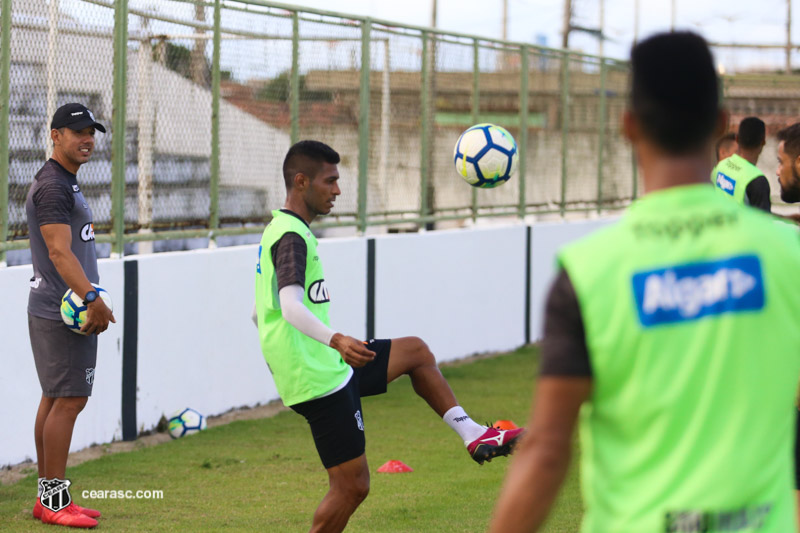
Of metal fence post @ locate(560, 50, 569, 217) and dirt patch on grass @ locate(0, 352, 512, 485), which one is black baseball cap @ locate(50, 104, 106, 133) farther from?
metal fence post @ locate(560, 50, 569, 217)

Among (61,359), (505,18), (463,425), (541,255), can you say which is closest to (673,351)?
(463,425)

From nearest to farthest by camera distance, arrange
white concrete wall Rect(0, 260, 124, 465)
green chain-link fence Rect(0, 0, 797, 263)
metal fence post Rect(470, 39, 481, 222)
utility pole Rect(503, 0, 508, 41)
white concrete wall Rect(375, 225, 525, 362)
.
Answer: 1. white concrete wall Rect(0, 260, 124, 465)
2. green chain-link fence Rect(0, 0, 797, 263)
3. white concrete wall Rect(375, 225, 525, 362)
4. metal fence post Rect(470, 39, 481, 222)
5. utility pole Rect(503, 0, 508, 41)

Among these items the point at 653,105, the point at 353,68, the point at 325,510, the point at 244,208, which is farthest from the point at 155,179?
the point at 653,105

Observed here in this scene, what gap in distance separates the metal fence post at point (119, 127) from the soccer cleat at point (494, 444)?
4.24 meters

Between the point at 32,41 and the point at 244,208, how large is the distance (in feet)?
9.81

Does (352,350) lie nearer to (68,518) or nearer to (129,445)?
(68,518)

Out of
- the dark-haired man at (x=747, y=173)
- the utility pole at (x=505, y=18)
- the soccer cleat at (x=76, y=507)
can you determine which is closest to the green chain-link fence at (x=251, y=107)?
the soccer cleat at (x=76, y=507)

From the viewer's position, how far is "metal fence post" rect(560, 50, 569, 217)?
1616cm

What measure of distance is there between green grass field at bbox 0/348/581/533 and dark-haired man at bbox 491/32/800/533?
13.3 ft

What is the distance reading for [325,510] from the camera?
4.92 metres

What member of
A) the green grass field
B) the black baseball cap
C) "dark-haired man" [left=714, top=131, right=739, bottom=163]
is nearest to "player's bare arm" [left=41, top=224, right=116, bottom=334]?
the black baseball cap

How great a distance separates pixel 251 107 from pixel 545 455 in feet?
28.1

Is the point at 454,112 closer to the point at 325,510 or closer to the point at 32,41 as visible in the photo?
the point at 32,41

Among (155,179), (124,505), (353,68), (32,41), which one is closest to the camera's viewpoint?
(124,505)
